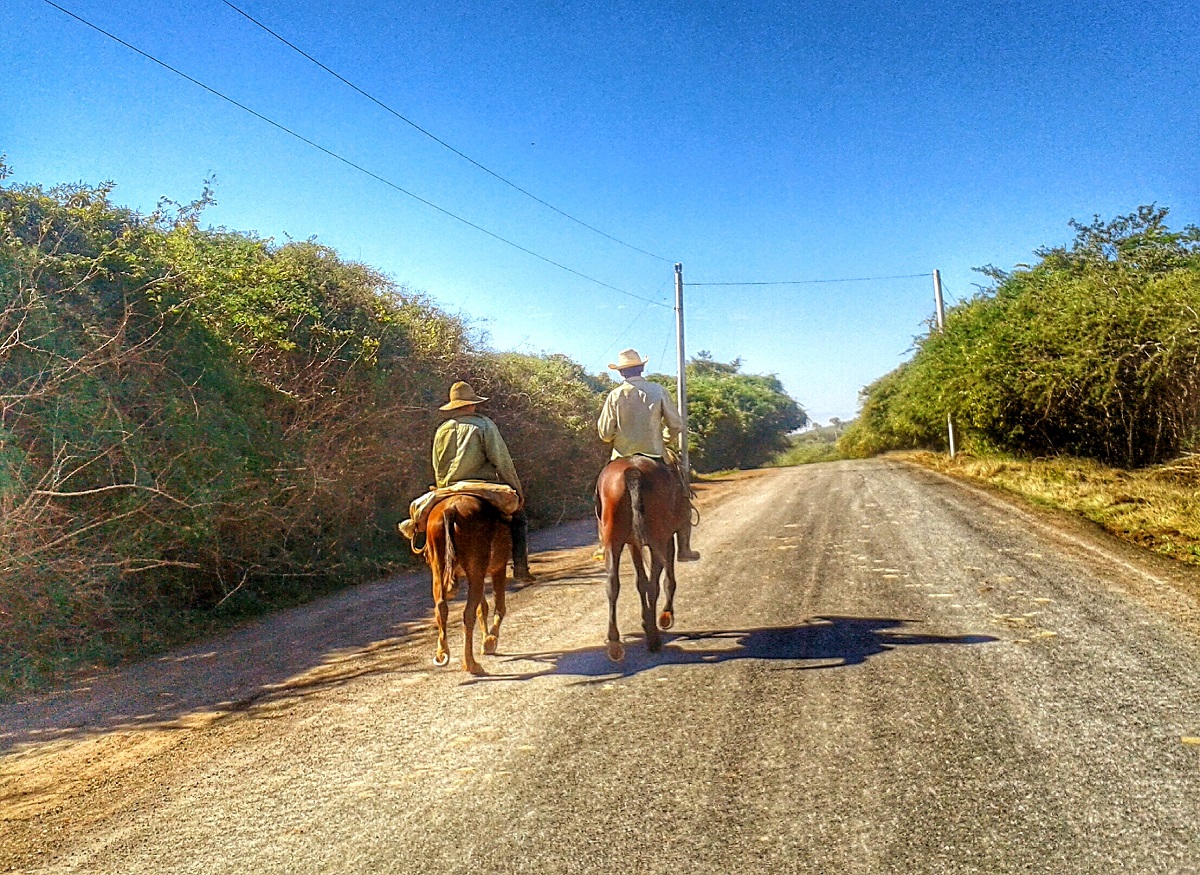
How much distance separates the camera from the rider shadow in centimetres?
566

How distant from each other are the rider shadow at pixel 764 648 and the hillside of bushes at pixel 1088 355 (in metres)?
12.1

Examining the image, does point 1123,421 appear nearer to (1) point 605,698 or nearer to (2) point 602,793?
(1) point 605,698

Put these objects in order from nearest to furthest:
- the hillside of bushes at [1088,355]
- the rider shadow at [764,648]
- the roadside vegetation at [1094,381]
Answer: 1. the rider shadow at [764,648]
2. the roadside vegetation at [1094,381]
3. the hillside of bushes at [1088,355]

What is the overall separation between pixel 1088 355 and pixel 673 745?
1608 cm

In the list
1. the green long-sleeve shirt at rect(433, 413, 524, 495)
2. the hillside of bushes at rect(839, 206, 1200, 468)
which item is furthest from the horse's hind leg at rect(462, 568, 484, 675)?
the hillside of bushes at rect(839, 206, 1200, 468)

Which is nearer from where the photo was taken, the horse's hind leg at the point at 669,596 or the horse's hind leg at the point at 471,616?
the horse's hind leg at the point at 471,616

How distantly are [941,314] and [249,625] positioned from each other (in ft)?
88.2

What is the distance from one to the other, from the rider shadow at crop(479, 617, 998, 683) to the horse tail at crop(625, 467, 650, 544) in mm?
908

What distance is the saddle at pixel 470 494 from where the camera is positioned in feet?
20.4

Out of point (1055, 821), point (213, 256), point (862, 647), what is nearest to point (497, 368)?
point (213, 256)

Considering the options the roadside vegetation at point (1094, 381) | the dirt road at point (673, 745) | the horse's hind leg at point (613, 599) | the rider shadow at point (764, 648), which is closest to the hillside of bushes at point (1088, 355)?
the roadside vegetation at point (1094, 381)

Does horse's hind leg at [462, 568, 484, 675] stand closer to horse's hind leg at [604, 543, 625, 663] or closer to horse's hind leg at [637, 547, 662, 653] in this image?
horse's hind leg at [604, 543, 625, 663]

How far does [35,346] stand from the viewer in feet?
22.0

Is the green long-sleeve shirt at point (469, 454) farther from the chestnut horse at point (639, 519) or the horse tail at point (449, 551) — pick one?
the chestnut horse at point (639, 519)
